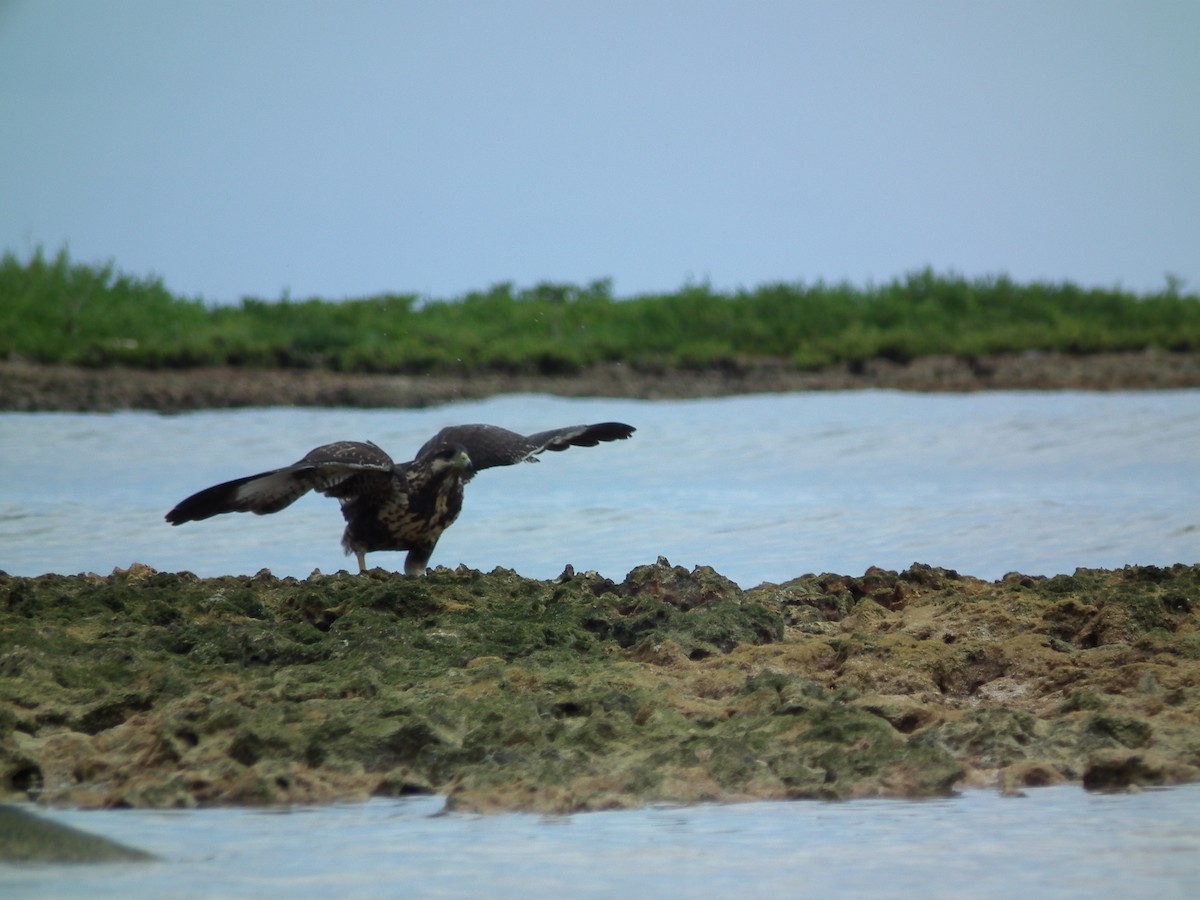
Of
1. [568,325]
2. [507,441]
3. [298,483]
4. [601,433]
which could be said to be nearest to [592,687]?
[298,483]

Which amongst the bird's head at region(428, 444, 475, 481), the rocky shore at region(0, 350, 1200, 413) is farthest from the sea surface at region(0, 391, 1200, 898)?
the bird's head at region(428, 444, 475, 481)

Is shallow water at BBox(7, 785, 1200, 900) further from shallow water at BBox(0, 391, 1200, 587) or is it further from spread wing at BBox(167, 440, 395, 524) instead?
shallow water at BBox(0, 391, 1200, 587)

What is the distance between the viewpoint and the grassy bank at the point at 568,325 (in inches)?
925

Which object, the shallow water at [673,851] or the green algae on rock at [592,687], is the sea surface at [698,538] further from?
the green algae on rock at [592,687]

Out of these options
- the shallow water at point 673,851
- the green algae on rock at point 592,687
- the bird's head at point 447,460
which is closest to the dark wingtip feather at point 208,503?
the green algae on rock at point 592,687

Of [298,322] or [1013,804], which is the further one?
[298,322]

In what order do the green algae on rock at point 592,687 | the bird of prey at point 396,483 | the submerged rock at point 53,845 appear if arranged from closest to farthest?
the submerged rock at point 53,845 < the green algae on rock at point 592,687 < the bird of prey at point 396,483

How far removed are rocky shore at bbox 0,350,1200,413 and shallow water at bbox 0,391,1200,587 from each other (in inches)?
33.9

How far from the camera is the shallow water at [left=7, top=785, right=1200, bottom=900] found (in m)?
4.07

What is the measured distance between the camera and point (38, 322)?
79.2 feet

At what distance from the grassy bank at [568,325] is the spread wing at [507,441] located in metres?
14.5

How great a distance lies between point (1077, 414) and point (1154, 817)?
47.1 feet

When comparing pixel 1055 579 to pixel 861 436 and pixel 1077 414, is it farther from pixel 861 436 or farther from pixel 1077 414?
pixel 1077 414

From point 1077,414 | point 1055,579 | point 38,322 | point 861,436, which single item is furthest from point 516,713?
point 38,322
